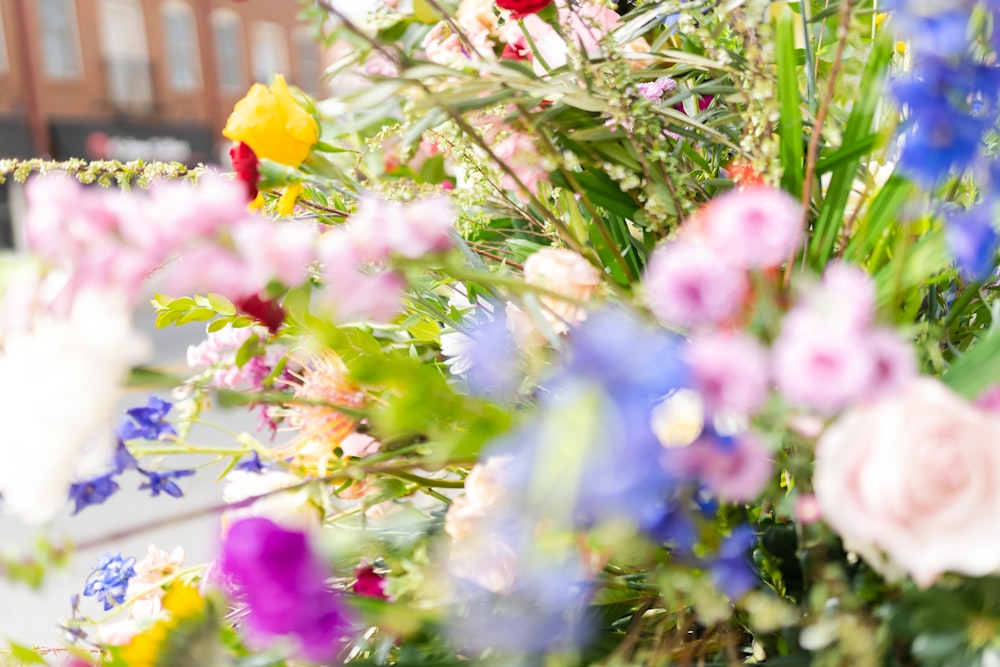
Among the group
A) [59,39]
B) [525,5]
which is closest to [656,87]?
[525,5]

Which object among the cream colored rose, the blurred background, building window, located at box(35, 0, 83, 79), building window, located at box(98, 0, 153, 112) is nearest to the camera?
the cream colored rose

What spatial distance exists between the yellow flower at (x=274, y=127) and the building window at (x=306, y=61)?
10.6 m

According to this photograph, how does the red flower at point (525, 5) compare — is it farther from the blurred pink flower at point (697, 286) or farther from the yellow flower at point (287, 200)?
the blurred pink flower at point (697, 286)

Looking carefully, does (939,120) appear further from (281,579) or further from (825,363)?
(281,579)

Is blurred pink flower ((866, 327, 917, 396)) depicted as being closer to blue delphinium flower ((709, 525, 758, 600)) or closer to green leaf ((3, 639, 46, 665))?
blue delphinium flower ((709, 525, 758, 600))

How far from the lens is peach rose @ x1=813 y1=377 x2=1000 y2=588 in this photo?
0.60 ft

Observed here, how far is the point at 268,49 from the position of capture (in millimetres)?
10367

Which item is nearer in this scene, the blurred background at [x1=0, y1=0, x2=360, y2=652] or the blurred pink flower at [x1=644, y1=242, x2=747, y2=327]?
the blurred pink flower at [x1=644, y1=242, x2=747, y2=327]

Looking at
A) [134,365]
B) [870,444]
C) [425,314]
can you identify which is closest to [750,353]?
[870,444]

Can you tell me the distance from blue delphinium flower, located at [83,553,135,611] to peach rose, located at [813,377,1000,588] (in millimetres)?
372

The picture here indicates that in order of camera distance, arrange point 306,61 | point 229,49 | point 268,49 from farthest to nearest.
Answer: point 306,61 → point 268,49 → point 229,49

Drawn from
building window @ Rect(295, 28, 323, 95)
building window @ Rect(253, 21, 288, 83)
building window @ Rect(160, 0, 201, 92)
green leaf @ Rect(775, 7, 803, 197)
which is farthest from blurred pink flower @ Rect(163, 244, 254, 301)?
building window @ Rect(295, 28, 323, 95)

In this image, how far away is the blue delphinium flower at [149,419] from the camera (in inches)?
12.7

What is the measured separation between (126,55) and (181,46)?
69cm
